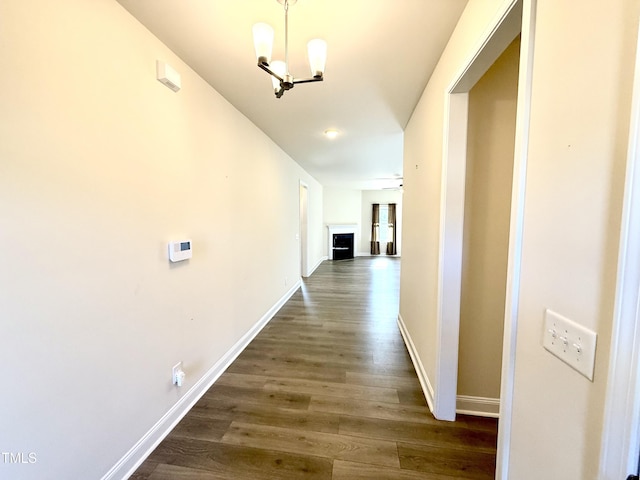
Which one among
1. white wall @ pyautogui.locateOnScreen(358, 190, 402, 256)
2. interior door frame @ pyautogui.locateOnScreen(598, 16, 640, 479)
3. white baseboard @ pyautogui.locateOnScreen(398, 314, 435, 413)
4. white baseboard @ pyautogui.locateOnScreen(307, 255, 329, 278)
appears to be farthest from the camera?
white wall @ pyautogui.locateOnScreen(358, 190, 402, 256)

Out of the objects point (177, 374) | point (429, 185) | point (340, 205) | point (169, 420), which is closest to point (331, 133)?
point (429, 185)

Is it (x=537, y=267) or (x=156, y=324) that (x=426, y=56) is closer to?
(x=537, y=267)

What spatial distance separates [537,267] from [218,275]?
218 centimetres

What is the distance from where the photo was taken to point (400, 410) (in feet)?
6.21

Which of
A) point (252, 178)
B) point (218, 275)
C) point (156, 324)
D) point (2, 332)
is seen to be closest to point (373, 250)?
point (252, 178)

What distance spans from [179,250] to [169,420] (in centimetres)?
113

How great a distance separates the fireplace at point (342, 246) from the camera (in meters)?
8.98

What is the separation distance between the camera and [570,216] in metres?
0.64

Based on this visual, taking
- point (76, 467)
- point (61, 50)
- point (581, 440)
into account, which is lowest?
point (76, 467)

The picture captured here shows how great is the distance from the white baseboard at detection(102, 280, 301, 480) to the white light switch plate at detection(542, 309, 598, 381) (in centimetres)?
201

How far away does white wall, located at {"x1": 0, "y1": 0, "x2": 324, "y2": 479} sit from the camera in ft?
3.19

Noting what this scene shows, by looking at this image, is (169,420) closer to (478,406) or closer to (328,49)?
(478,406)

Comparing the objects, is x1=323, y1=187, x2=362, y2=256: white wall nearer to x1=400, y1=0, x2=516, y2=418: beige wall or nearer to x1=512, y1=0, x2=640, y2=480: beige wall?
x1=400, y1=0, x2=516, y2=418: beige wall

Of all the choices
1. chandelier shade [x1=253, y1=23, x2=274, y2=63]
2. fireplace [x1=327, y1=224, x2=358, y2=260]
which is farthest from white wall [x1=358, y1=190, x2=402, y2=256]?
chandelier shade [x1=253, y1=23, x2=274, y2=63]
